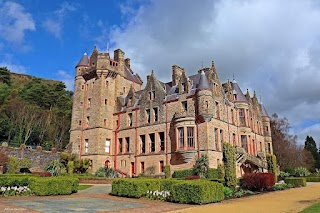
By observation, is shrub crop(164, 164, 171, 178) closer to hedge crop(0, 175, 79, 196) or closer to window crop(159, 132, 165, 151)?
window crop(159, 132, 165, 151)

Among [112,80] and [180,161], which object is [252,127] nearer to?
[180,161]

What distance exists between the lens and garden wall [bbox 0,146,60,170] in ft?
110

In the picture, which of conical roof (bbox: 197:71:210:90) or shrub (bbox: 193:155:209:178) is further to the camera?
conical roof (bbox: 197:71:210:90)

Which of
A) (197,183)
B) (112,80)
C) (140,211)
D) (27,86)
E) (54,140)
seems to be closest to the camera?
(140,211)

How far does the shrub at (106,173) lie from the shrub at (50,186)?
621 inches

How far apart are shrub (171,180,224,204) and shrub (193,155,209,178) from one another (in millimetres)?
12880

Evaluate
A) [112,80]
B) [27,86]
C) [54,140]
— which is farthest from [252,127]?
[27,86]

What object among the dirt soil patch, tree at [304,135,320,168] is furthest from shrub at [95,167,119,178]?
tree at [304,135,320,168]

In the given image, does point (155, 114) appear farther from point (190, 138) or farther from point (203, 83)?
point (203, 83)

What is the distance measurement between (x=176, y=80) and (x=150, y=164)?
40.4 ft

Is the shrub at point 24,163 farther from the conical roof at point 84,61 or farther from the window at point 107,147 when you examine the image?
the conical roof at point 84,61

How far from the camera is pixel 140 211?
40.8ft

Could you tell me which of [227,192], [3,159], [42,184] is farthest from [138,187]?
[3,159]

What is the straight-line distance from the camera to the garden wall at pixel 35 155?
3363 centimetres
